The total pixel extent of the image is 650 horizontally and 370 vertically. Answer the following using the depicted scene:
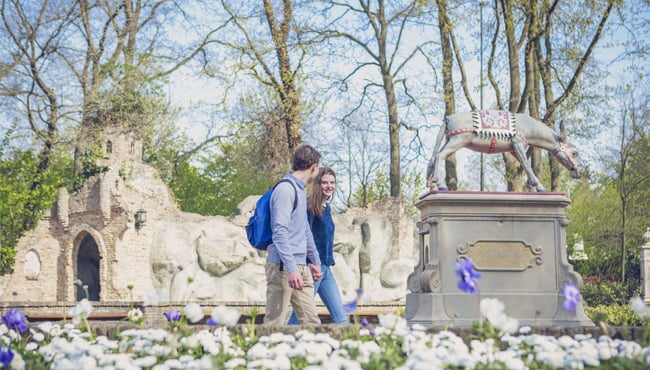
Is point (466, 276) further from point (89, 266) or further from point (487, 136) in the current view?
point (89, 266)

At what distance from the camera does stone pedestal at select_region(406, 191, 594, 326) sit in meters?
9.06

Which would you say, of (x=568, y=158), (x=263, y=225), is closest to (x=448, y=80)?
(x=568, y=158)

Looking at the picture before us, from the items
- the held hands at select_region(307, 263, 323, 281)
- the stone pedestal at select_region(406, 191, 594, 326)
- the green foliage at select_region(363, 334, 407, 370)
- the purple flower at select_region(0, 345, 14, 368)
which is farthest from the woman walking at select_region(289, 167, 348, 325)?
the purple flower at select_region(0, 345, 14, 368)

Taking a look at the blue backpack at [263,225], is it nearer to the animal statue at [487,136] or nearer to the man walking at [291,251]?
the man walking at [291,251]

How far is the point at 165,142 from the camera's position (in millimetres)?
37438

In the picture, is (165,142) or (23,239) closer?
(23,239)

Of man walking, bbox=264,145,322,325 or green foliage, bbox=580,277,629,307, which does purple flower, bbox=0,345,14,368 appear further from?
green foliage, bbox=580,277,629,307

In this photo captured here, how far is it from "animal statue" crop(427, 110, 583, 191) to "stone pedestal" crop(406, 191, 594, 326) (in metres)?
0.56

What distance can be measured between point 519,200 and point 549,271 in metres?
0.82

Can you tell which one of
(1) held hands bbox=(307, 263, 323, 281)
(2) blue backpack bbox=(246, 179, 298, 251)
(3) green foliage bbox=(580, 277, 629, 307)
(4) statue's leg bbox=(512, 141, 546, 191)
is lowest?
(3) green foliage bbox=(580, 277, 629, 307)

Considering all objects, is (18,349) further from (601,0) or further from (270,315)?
(601,0)

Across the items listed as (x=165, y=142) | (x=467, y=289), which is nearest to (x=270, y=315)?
(x=467, y=289)

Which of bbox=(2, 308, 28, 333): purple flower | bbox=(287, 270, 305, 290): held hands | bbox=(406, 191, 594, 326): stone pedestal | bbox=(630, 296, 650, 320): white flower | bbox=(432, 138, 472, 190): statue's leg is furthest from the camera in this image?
bbox=(432, 138, 472, 190): statue's leg

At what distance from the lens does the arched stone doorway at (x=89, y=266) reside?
31.0 m
